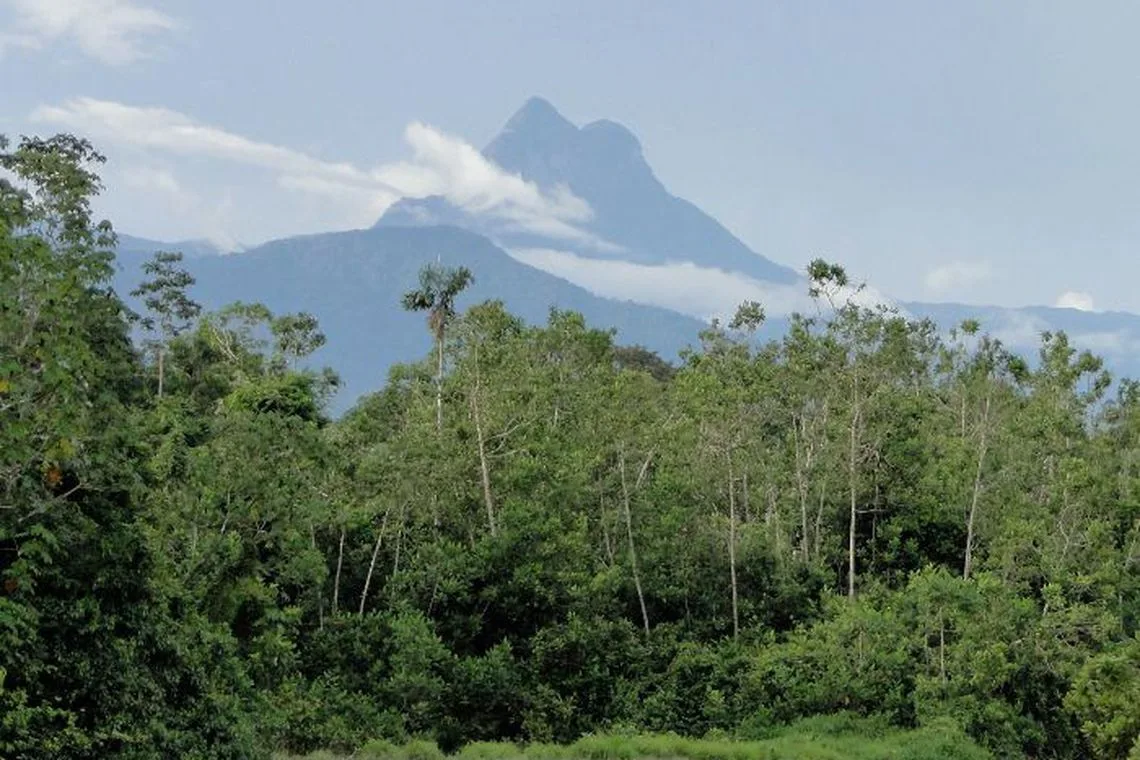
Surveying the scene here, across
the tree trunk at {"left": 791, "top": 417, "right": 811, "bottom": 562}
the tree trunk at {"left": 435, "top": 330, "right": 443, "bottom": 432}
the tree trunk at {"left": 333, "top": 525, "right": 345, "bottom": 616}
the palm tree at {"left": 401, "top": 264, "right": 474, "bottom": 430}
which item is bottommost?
the tree trunk at {"left": 333, "top": 525, "right": 345, "bottom": 616}

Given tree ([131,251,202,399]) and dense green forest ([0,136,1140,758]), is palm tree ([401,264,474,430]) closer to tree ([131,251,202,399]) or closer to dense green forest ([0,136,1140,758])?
dense green forest ([0,136,1140,758])

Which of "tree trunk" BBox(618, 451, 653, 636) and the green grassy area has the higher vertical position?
"tree trunk" BBox(618, 451, 653, 636)

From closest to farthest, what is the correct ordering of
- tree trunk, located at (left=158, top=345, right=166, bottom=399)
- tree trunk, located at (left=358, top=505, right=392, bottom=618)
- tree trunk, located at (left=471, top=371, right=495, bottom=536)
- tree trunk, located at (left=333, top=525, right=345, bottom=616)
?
tree trunk, located at (left=333, top=525, right=345, bottom=616), tree trunk, located at (left=358, top=505, right=392, bottom=618), tree trunk, located at (left=471, top=371, right=495, bottom=536), tree trunk, located at (left=158, top=345, right=166, bottom=399)

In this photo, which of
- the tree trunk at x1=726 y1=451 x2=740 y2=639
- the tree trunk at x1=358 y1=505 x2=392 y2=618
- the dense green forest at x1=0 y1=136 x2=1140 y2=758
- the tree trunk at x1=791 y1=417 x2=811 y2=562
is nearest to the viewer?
the dense green forest at x1=0 y1=136 x2=1140 y2=758

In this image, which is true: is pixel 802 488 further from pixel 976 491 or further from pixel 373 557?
pixel 373 557

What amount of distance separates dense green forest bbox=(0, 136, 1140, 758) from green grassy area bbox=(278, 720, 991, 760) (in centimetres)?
51

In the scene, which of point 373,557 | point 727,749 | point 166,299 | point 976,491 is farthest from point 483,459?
point 166,299

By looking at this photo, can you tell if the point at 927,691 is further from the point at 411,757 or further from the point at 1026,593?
the point at 411,757

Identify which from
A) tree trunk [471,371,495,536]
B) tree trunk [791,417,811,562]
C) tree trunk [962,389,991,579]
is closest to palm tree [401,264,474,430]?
tree trunk [471,371,495,536]

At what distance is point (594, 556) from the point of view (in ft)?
86.8

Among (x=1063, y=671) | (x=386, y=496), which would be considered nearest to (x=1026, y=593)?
(x=1063, y=671)

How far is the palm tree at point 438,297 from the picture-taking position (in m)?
27.4

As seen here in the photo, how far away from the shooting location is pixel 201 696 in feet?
46.9

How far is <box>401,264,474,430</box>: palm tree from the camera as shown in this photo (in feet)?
89.9
